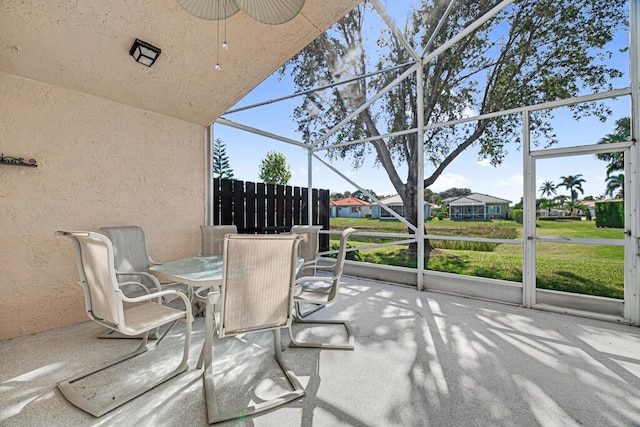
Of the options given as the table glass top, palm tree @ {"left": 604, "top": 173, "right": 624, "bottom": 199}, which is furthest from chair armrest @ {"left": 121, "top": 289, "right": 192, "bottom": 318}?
palm tree @ {"left": 604, "top": 173, "right": 624, "bottom": 199}

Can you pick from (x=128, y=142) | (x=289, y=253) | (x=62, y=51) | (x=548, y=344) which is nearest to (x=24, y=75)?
(x=62, y=51)

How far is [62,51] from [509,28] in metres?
5.94

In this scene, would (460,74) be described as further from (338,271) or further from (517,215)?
(338,271)

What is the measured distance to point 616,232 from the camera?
114 inches

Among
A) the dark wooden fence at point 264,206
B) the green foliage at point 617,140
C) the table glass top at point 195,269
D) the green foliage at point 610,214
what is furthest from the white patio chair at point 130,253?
the green foliage at point 617,140

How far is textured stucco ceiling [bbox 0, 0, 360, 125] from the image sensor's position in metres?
2.04

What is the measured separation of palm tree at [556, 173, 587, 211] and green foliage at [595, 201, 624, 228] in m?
0.22

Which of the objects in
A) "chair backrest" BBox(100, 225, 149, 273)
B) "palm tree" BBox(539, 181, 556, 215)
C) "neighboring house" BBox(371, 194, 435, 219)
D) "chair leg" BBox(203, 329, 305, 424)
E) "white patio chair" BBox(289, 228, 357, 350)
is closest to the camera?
"chair leg" BBox(203, 329, 305, 424)

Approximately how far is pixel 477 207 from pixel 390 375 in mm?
3222

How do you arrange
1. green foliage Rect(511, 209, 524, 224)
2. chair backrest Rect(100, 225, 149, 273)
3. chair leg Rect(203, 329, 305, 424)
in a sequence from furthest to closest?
green foliage Rect(511, 209, 524, 224) < chair backrest Rect(100, 225, 149, 273) < chair leg Rect(203, 329, 305, 424)

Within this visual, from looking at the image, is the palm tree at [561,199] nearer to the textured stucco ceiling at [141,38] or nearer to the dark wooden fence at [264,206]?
the textured stucco ceiling at [141,38]

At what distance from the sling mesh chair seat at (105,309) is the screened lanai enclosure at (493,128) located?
2845 millimetres

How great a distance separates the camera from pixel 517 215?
3461 millimetres

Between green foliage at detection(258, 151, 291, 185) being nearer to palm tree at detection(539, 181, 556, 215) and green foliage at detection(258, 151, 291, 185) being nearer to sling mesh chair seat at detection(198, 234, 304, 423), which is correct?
palm tree at detection(539, 181, 556, 215)
